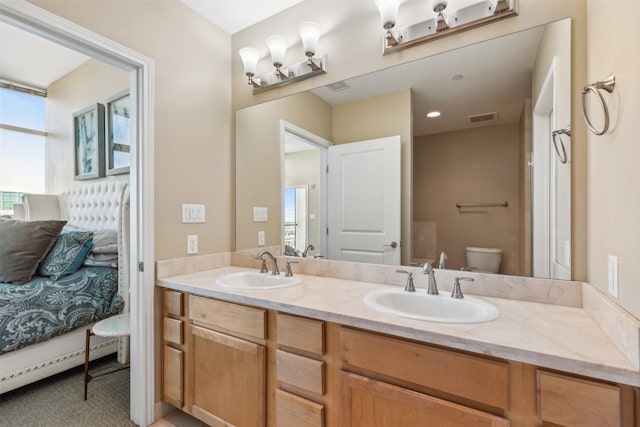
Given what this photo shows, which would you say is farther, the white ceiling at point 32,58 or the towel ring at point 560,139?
the white ceiling at point 32,58

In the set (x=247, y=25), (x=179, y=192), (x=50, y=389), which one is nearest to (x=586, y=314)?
(x=179, y=192)

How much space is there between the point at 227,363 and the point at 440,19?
1.96m

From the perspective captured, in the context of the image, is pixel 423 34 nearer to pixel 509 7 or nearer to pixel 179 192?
pixel 509 7

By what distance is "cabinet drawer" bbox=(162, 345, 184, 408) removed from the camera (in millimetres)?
1627

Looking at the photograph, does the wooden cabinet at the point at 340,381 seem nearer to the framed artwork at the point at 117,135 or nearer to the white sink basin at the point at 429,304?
the white sink basin at the point at 429,304

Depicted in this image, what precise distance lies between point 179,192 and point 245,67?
37.5 inches

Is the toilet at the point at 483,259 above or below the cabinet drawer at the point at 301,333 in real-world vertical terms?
above

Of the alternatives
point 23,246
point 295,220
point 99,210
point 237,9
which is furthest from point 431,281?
point 99,210

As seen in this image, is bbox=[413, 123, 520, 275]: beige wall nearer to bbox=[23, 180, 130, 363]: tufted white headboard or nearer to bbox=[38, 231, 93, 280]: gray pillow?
bbox=[23, 180, 130, 363]: tufted white headboard

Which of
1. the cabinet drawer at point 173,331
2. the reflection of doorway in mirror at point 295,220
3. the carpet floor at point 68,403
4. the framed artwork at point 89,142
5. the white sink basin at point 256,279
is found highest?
the framed artwork at point 89,142

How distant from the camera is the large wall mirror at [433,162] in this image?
1.25 meters

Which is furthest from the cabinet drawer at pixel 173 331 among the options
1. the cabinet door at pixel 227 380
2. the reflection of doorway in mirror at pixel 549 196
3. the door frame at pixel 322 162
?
the reflection of doorway in mirror at pixel 549 196

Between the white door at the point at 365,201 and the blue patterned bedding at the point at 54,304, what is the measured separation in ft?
6.27

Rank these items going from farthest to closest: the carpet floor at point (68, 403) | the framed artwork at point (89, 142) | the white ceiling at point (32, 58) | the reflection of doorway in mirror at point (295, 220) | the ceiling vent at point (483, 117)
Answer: the framed artwork at point (89, 142) → the white ceiling at point (32, 58) → the reflection of doorway in mirror at point (295, 220) → the carpet floor at point (68, 403) → the ceiling vent at point (483, 117)
